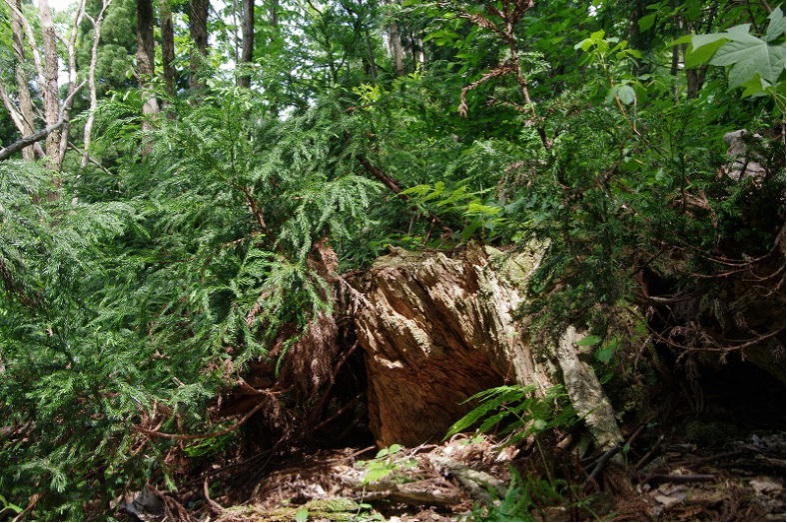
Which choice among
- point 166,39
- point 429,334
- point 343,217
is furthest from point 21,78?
point 429,334

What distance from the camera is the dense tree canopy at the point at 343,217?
228cm

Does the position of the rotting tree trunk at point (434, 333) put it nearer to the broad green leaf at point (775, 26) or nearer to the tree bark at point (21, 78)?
the broad green leaf at point (775, 26)

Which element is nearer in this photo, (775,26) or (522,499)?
(775,26)

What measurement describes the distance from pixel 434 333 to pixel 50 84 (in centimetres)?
691

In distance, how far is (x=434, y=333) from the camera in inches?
142

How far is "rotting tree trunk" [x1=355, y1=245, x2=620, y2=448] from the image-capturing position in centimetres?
341

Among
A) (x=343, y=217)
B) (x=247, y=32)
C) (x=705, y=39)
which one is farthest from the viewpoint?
(x=247, y=32)

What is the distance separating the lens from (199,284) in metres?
3.50

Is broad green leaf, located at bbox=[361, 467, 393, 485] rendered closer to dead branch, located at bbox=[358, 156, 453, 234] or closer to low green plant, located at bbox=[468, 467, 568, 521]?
low green plant, located at bbox=[468, 467, 568, 521]

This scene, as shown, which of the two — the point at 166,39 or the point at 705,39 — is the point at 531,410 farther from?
the point at 166,39

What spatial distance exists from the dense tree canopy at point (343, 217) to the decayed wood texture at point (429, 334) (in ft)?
1.07

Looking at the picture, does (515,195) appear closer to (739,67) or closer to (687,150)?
(687,150)

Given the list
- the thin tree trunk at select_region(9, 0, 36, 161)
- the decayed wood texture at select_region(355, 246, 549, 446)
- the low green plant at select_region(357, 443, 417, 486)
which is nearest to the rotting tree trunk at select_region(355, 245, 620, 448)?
the decayed wood texture at select_region(355, 246, 549, 446)

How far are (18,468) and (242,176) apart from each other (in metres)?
2.15
